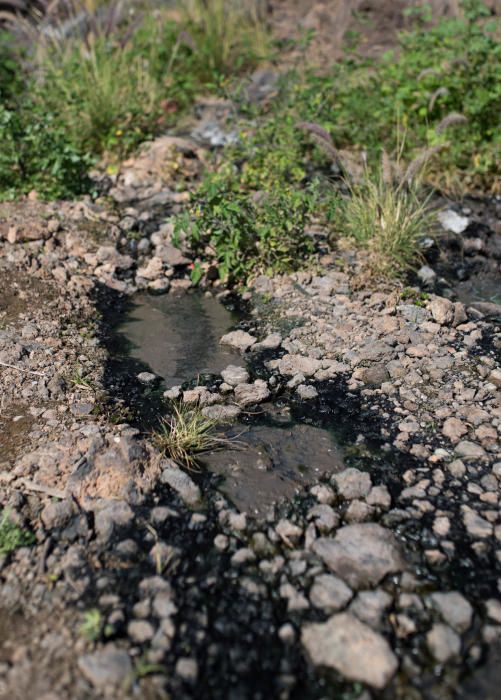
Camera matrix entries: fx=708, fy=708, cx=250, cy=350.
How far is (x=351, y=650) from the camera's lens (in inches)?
86.5

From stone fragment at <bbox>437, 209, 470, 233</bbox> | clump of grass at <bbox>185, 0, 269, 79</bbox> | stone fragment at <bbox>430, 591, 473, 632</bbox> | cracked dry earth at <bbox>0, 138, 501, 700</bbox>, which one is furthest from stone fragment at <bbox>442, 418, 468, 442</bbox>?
clump of grass at <bbox>185, 0, 269, 79</bbox>

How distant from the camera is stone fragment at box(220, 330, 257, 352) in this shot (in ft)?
12.8

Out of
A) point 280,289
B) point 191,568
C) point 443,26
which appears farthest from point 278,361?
point 443,26

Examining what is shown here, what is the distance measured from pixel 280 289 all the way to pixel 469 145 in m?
2.09

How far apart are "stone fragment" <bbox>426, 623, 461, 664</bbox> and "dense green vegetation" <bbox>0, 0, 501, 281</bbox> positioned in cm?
250

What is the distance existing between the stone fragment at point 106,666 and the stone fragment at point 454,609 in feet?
3.34

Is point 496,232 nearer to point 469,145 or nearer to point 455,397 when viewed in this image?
point 469,145

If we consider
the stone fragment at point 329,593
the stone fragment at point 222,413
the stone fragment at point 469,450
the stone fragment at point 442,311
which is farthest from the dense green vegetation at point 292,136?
the stone fragment at point 329,593

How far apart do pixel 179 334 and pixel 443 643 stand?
2368 millimetres

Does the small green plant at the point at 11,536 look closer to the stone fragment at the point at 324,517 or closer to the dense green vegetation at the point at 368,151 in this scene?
the stone fragment at the point at 324,517

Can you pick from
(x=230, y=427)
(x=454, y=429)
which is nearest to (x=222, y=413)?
(x=230, y=427)

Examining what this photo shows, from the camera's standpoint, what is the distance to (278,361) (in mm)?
3730

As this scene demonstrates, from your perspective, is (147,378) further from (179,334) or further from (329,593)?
(329,593)

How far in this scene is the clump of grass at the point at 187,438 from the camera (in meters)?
3.04
